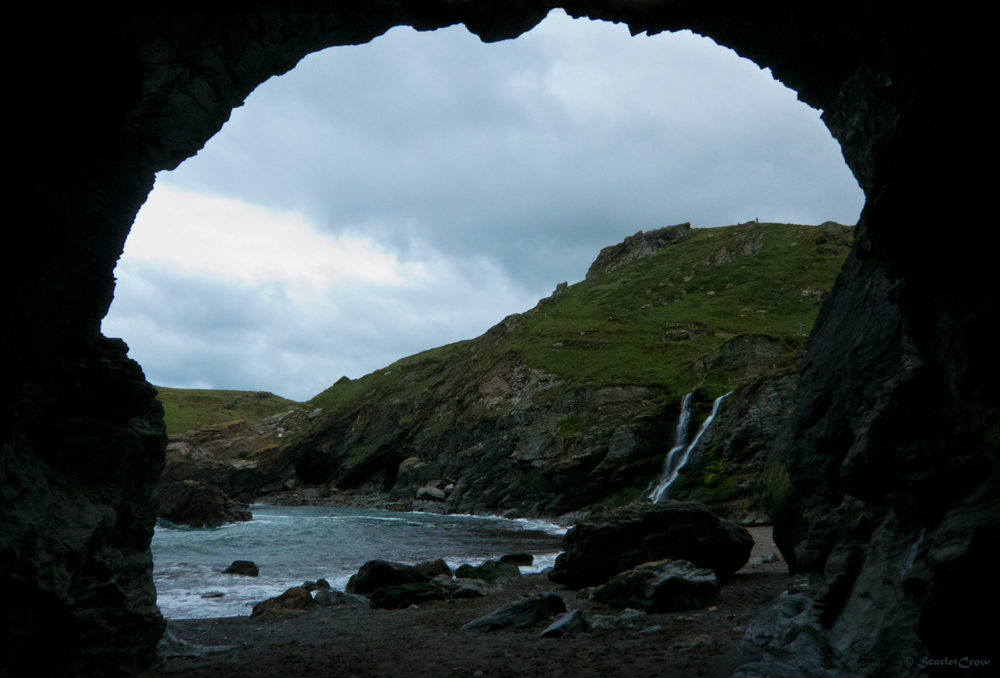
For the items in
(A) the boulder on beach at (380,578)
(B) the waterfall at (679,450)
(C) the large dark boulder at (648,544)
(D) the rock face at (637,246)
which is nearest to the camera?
(C) the large dark boulder at (648,544)

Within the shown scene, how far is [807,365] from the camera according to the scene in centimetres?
1273

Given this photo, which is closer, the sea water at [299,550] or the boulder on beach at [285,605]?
the boulder on beach at [285,605]

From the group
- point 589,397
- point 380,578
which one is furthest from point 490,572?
point 589,397

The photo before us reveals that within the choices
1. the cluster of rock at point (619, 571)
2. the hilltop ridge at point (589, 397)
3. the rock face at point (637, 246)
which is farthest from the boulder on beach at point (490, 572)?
the rock face at point (637, 246)

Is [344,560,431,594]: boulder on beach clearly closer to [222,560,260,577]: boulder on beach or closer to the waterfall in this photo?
[222,560,260,577]: boulder on beach

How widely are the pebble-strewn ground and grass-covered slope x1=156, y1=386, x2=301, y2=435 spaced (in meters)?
134

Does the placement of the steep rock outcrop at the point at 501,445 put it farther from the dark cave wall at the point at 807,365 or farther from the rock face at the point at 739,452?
the dark cave wall at the point at 807,365

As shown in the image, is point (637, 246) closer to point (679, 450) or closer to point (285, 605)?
point (679, 450)

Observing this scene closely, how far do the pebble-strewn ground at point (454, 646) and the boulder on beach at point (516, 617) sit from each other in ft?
1.39

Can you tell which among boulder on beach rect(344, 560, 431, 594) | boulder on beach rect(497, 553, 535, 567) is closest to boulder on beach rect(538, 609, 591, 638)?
boulder on beach rect(344, 560, 431, 594)

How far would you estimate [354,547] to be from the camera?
1175 inches

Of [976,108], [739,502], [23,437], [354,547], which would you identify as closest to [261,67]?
[23,437]

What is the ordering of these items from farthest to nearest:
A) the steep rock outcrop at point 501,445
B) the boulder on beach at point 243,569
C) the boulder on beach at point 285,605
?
the steep rock outcrop at point 501,445 → the boulder on beach at point 243,569 → the boulder on beach at point 285,605

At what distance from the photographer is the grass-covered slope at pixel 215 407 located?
144 m
